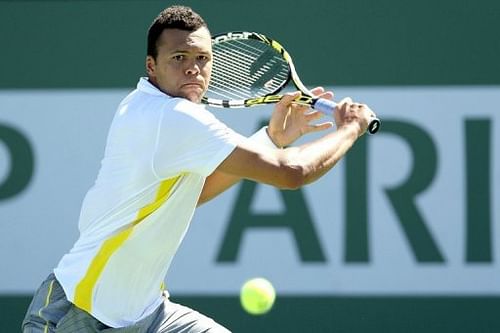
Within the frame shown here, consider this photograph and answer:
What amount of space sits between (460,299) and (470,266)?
182mm

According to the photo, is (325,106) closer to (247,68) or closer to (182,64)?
(182,64)

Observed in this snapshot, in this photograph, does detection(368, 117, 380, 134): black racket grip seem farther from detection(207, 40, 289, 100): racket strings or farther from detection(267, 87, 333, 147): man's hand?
detection(207, 40, 289, 100): racket strings

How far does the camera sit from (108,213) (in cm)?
413

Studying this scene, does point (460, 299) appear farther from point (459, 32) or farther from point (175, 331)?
point (175, 331)

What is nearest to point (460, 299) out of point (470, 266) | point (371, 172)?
point (470, 266)

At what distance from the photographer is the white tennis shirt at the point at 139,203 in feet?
13.2

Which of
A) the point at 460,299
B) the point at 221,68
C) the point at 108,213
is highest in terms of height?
the point at 221,68

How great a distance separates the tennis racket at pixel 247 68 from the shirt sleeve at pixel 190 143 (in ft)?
2.64

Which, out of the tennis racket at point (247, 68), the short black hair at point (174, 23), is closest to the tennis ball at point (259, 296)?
the tennis racket at point (247, 68)

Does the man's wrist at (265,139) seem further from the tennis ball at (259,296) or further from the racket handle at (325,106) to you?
the tennis ball at (259,296)

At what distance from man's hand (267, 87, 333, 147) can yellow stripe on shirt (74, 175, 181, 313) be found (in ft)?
1.77

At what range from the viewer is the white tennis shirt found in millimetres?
4035

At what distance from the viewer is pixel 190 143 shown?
404 centimetres

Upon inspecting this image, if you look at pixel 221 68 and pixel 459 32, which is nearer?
pixel 221 68
